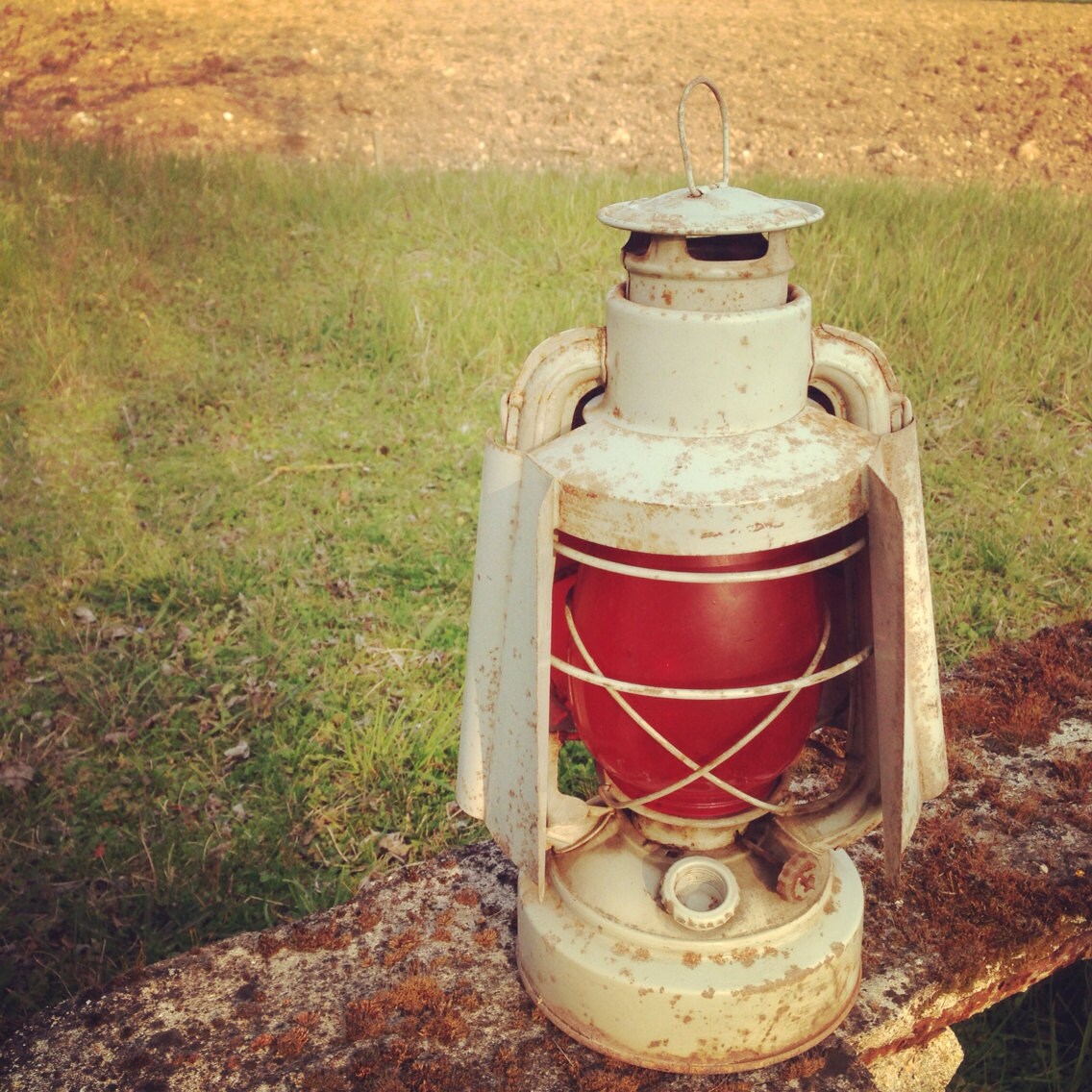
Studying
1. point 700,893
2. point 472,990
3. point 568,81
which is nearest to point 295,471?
point 472,990

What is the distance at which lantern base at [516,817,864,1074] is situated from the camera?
1.43 metres

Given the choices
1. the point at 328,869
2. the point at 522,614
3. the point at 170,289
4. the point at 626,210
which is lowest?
the point at 328,869

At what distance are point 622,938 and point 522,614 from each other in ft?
1.61

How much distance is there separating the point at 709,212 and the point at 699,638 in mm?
522

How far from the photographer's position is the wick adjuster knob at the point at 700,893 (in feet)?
4.75

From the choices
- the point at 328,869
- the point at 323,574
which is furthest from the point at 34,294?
the point at 328,869

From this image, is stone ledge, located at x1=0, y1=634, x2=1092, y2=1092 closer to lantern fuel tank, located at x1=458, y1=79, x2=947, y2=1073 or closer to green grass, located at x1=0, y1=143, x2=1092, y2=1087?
lantern fuel tank, located at x1=458, y1=79, x2=947, y2=1073

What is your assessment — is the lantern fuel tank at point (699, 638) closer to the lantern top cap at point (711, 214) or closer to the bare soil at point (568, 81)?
the lantern top cap at point (711, 214)

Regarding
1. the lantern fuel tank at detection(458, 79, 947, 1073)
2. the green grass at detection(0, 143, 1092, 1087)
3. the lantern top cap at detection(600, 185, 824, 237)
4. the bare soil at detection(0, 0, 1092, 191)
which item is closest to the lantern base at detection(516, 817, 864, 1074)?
the lantern fuel tank at detection(458, 79, 947, 1073)

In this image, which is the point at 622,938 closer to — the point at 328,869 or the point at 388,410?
the point at 328,869

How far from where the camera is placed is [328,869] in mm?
2586

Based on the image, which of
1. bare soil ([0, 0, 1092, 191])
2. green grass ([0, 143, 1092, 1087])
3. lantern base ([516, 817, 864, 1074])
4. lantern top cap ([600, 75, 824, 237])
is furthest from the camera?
bare soil ([0, 0, 1092, 191])

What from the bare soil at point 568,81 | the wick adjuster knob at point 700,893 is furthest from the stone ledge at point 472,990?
the bare soil at point 568,81

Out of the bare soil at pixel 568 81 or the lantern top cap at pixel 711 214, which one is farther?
the bare soil at pixel 568 81
